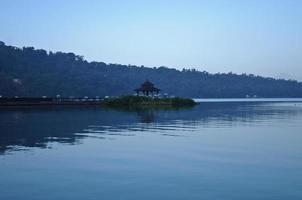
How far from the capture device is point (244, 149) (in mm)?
22328

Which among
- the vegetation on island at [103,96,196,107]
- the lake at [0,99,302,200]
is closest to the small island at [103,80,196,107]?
the vegetation on island at [103,96,196,107]

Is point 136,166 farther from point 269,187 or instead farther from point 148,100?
point 148,100

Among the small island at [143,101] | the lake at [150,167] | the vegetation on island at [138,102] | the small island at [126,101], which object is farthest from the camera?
the small island at [143,101]

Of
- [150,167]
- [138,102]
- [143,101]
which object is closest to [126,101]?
[138,102]

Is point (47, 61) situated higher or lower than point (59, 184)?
higher

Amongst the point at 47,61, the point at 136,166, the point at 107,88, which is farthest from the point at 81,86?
the point at 136,166

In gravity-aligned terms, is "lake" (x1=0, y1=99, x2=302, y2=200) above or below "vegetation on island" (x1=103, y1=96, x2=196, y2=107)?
below

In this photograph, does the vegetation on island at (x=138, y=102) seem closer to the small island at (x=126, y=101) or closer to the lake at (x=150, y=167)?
the small island at (x=126, y=101)

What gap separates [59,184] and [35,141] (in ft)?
39.6

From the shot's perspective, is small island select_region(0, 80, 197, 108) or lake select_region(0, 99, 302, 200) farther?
small island select_region(0, 80, 197, 108)

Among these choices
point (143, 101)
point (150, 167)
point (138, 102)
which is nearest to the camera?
point (150, 167)

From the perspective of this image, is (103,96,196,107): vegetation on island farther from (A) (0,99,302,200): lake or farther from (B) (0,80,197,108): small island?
(A) (0,99,302,200): lake

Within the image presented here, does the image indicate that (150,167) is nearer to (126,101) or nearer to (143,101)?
(143,101)

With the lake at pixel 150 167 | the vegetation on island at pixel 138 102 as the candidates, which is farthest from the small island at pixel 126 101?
the lake at pixel 150 167
